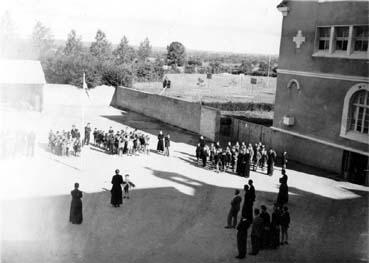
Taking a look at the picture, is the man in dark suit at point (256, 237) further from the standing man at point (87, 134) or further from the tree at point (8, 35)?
the tree at point (8, 35)

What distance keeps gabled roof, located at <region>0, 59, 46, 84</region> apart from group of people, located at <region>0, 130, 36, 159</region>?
50.0 feet

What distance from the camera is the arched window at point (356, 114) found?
20.5 metres

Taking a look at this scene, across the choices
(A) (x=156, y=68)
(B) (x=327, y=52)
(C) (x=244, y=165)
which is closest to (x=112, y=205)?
(C) (x=244, y=165)

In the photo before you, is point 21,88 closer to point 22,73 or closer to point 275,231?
point 22,73

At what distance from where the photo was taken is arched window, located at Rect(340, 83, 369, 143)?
20.5 metres

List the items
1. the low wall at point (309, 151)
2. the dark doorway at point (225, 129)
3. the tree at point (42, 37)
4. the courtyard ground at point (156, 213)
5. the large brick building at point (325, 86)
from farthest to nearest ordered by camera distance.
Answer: the tree at point (42, 37), the dark doorway at point (225, 129), the low wall at point (309, 151), the large brick building at point (325, 86), the courtyard ground at point (156, 213)

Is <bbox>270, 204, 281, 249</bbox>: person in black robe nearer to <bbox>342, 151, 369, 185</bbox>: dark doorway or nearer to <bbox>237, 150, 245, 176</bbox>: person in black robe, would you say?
<bbox>237, 150, 245, 176</bbox>: person in black robe

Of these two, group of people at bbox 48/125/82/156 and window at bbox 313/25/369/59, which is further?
group of people at bbox 48/125/82/156

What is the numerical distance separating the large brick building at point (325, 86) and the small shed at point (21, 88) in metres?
21.2

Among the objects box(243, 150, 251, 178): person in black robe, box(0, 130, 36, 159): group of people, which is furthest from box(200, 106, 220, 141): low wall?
box(0, 130, 36, 159): group of people

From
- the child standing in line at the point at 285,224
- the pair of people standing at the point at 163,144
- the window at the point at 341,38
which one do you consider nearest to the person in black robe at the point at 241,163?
the pair of people standing at the point at 163,144

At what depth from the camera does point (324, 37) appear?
22.3 meters

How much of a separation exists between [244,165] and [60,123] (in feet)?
59.1

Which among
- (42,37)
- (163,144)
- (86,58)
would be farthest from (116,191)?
(42,37)
